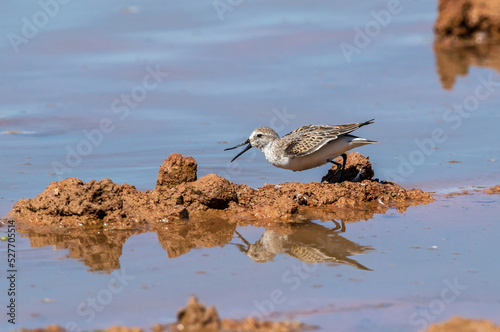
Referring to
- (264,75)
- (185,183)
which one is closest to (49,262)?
(185,183)

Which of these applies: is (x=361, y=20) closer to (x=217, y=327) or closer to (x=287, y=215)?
(x=287, y=215)

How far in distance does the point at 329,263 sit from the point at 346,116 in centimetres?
521

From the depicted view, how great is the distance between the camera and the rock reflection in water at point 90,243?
6609 millimetres

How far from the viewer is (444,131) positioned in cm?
1102
